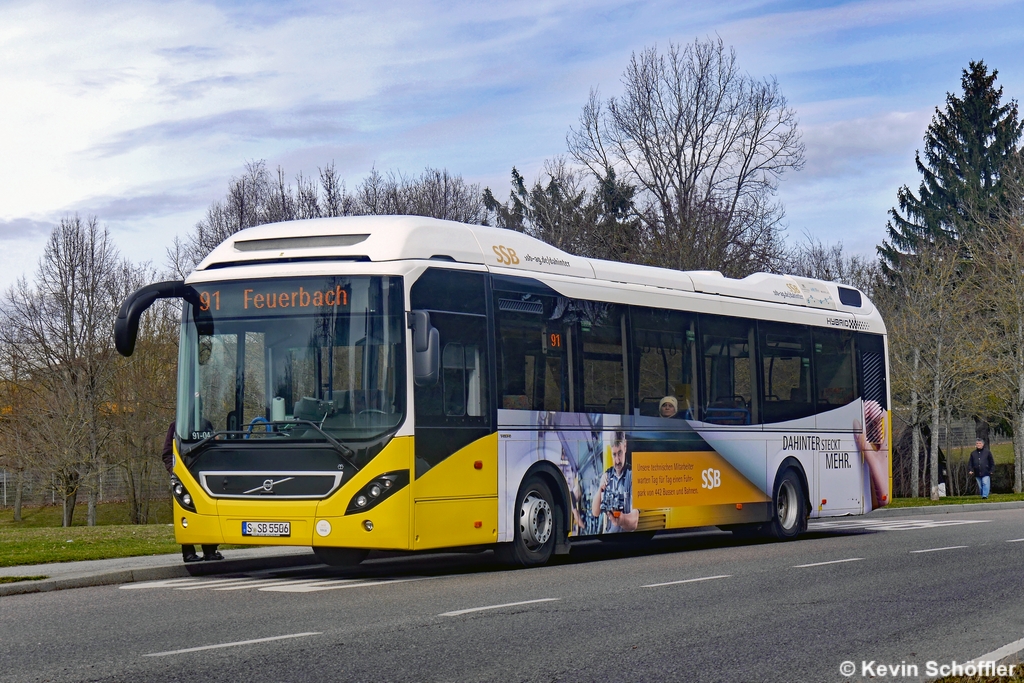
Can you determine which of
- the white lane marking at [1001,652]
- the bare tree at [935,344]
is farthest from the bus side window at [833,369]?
the bare tree at [935,344]

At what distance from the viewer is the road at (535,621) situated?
739cm

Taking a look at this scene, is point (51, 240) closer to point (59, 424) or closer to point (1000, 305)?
point (59, 424)

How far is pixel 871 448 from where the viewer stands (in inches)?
810

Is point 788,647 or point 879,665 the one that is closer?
point 879,665

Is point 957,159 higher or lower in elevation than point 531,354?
higher

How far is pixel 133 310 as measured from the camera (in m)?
12.4

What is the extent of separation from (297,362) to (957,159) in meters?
61.8

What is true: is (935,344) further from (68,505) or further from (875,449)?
(68,505)

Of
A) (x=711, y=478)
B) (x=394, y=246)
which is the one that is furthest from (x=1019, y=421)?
(x=394, y=246)

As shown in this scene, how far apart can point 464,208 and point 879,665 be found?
4358 cm

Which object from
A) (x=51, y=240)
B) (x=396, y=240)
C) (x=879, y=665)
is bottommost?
(x=879, y=665)

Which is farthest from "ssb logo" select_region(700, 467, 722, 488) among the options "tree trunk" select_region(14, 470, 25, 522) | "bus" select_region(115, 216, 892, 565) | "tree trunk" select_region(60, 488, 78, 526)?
"tree trunk" select_region(14, 470, 25, 522)

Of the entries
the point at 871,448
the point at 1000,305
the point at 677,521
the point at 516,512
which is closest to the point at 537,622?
the point at 516,512

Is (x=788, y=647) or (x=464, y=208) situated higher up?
(x=464, y=208)
